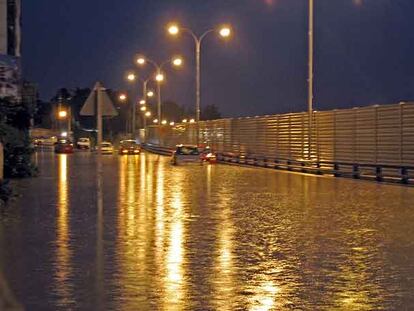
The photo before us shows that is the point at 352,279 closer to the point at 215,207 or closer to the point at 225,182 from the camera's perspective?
the point at 215,207

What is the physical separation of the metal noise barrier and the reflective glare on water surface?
10230mm

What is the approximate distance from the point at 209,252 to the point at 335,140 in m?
30.2

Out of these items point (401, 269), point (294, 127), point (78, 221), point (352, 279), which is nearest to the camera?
point (352, 279)

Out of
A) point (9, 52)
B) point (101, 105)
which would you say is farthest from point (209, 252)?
point (9, 52)

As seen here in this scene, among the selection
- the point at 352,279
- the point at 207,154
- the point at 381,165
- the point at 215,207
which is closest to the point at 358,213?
the point at 215,207

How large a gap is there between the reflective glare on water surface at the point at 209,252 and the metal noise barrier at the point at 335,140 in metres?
10.2

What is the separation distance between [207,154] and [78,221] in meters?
40.7

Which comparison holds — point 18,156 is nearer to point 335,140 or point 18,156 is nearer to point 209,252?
point 335,140

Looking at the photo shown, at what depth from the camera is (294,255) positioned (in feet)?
42.8

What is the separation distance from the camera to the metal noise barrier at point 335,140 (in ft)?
115

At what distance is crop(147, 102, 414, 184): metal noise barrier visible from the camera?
3516 cm

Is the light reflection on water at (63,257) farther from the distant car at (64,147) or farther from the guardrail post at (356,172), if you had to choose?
the distant car at (64,147)

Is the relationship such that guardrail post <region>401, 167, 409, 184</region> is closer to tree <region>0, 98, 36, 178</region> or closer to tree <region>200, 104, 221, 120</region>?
tree <region>0, 98, 36, 178</region>

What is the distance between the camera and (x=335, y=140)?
140ft
